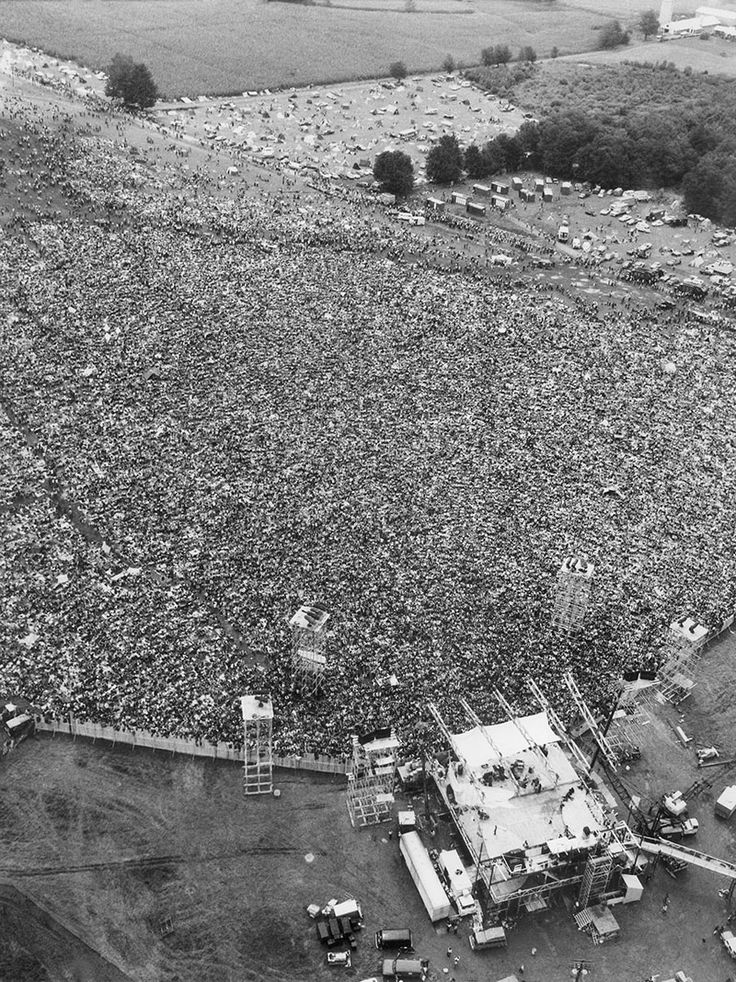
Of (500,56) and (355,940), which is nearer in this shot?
(355,940)

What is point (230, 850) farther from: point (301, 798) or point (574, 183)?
point (574, 183)

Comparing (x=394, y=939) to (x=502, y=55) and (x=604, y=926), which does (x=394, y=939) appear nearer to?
(x=604, y=926)

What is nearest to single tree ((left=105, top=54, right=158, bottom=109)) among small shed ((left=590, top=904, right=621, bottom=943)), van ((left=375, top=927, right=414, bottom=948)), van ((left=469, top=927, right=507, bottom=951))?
van ((left=375, top=927, right=414, bottom=948))

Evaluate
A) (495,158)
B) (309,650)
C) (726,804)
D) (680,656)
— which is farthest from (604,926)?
(495,158)

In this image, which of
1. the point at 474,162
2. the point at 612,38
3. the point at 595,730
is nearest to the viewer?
the point at 595,730

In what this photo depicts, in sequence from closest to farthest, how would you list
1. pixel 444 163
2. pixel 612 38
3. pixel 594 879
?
1. pixel 594 879
2. pixel 444 163
3. pixel 612 38

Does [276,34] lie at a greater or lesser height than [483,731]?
greater

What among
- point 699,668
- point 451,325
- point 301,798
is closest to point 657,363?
point 451,325
